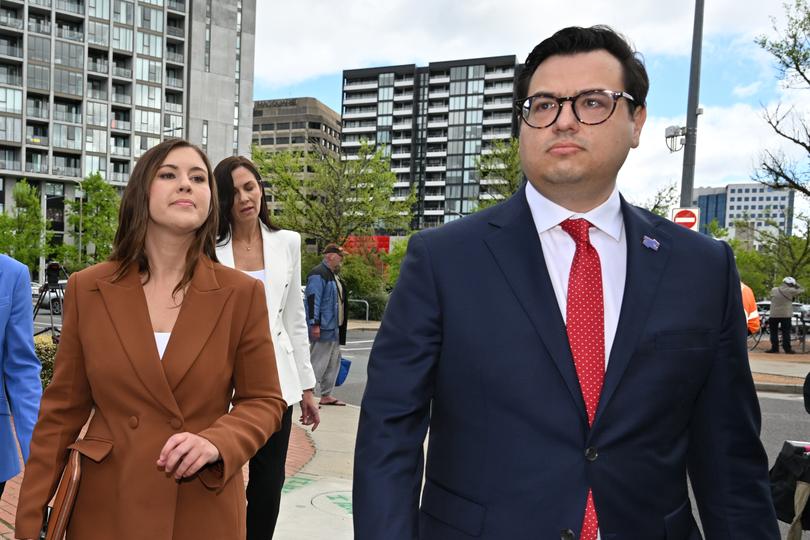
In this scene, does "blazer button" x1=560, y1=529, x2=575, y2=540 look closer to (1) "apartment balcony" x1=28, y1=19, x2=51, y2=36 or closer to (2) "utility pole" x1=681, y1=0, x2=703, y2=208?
(2) "utility pole" x1=681, y1=0, x2=703, y2=208

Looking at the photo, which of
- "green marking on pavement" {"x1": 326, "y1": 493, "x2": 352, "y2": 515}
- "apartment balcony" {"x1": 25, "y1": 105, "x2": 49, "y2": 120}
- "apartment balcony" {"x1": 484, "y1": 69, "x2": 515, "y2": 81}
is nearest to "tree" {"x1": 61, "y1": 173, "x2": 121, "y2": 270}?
"apartment balcony" {"x1": 25, "y1": 105, "x2": 49, "y2": 120}

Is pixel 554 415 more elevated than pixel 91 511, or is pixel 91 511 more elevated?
pixel 554 415

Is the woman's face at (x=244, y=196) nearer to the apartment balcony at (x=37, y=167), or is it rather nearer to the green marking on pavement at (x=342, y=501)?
the green marking on pavement at (x=342, y=501)

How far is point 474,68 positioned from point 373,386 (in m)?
118

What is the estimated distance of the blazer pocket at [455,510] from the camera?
1.53 metres

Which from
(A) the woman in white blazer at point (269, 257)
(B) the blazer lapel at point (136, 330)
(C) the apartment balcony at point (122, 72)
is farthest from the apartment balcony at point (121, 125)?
(B) the blazer lapel at point (136, 330)

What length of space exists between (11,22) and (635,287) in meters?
75.2

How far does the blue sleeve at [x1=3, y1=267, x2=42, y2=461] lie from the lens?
2729 mm

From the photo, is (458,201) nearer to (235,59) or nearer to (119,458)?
(235,59)

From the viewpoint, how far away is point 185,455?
6.63ft

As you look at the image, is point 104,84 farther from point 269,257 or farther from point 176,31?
point 269,257

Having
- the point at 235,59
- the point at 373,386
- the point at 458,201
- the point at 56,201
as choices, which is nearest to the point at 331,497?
the point at 373,386

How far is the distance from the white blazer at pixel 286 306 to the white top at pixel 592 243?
6.95ft

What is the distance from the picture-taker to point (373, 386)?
5.31ft
